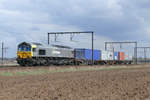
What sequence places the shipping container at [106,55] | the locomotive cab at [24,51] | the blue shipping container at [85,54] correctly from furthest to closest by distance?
the shipping container at [106,55] → the blue shipping container at [85,54] → the locomotive cab at [24,51]

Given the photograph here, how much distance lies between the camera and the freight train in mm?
34000

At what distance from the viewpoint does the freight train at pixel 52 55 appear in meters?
34.0

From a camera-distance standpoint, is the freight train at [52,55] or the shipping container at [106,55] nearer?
the freight train at [52,55]

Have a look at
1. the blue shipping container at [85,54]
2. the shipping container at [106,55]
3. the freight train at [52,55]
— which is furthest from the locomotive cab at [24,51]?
the shipping container at [106,55]

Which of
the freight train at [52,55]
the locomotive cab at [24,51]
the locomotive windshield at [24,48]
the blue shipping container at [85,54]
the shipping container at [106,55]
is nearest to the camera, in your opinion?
the locomotive cab at [24,51]


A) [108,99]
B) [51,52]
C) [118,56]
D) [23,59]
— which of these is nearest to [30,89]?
[108,99]

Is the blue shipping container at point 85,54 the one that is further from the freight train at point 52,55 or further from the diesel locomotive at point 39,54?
the diesel locomotive at point 39,54

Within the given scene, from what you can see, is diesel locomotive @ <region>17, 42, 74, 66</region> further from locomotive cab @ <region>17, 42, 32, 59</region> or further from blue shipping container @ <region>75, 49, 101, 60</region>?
blue shipping container @ <region>75, 49, 101, 60</region>

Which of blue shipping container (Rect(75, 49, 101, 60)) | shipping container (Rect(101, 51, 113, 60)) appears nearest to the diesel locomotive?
blue shipping container (Rect(75, 49, 101, 60))

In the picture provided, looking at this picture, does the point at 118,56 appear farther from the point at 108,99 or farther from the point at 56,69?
the point at 108,99

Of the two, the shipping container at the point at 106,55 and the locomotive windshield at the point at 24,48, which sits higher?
the locomotive windshield at the point at 24,48

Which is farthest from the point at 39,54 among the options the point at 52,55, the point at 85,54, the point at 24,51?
the point at 85,54

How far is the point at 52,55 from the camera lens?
3803 centimetres

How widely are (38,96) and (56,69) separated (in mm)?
17167
